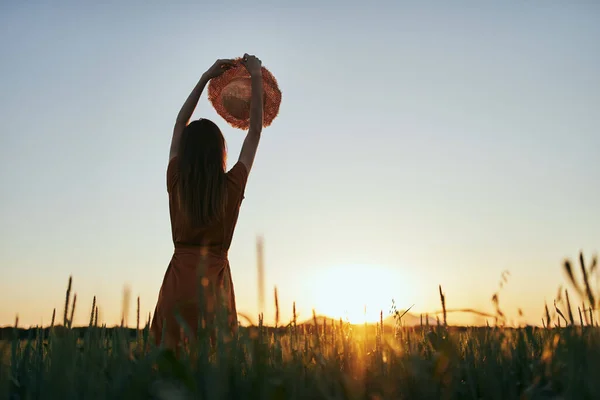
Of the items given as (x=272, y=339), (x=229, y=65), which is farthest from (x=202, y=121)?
(x=272, y=339)

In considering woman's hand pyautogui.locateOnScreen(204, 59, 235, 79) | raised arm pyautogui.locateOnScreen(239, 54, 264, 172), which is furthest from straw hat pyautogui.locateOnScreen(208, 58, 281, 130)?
raised arm pyautogui.locateOnScreen(239, 54, 264, 172)

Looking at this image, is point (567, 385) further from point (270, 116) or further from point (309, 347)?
point (270, 116)

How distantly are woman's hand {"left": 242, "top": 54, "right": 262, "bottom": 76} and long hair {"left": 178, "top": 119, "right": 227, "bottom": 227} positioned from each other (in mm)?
897

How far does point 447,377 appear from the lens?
5.90 ft

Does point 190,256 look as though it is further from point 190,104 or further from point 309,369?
point 309,369

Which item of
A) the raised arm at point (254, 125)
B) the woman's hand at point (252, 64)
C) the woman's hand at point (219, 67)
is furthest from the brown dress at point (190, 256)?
the woman's hand at point (219, 67)

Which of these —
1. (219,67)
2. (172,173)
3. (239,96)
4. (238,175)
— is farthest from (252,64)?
(172,173)

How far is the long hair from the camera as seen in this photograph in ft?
12.9

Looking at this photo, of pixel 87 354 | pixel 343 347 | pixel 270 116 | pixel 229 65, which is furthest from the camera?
pixel 270 116

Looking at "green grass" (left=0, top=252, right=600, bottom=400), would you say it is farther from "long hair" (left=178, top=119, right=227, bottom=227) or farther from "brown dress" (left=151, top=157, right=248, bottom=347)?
"long hair" (left=178, top=119, right=227, bottom=227)

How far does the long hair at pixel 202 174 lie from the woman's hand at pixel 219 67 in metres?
1.06

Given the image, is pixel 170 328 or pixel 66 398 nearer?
pixel 66 398

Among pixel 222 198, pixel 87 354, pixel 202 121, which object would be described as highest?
pixel 202 121

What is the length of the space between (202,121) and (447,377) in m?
2.97
